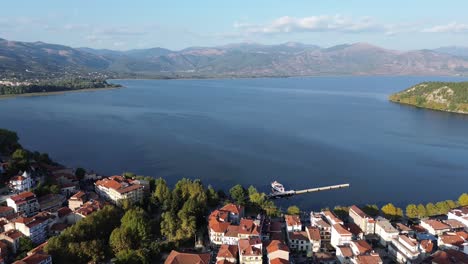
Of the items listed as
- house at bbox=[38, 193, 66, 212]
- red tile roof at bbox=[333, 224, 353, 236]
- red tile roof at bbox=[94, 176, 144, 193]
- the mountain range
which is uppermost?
the mountain range

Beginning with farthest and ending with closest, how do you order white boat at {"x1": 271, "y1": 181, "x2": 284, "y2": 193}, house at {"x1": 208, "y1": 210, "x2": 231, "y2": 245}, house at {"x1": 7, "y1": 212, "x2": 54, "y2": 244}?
white boat at {"x1": 271, "y1": 181, "x2": 284, "y2": 193} → house at {"x1": 208, "y1": 210, "x2": 231, "y2": 245} → house at {"x1": 7, "y1": 212, "x2": 54, "y2": 244}

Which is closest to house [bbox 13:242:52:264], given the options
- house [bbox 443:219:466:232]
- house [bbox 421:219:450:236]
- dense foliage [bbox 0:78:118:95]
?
house [bbox 421:219:450:236]

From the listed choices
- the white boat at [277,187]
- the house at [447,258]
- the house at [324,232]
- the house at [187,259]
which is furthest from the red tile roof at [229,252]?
the white boat at [277,187]

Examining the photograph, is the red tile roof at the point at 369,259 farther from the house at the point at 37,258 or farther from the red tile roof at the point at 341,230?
the house at the point at 37,258

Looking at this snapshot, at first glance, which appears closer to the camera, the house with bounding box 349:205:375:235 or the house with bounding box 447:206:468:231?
the house with bounding box 349:205:375:235

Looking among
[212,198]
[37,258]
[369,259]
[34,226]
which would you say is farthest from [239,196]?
[37,258]

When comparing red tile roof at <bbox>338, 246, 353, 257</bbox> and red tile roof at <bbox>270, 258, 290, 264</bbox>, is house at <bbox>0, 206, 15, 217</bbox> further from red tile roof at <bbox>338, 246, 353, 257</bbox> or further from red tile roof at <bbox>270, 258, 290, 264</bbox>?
red tile roof at <bbox>338, 246, 353, 257</bbox>

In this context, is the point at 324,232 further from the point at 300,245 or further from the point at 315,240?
the point at 300,245
